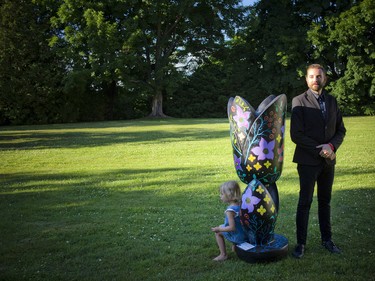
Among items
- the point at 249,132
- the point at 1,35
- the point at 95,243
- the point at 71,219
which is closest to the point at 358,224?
the point at 249,132

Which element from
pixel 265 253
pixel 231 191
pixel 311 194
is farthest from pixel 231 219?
pixel 311 194

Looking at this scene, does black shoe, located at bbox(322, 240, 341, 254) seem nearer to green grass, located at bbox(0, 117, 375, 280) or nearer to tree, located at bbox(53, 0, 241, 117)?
green grass, located at bbox(0, 117, 375, 280)

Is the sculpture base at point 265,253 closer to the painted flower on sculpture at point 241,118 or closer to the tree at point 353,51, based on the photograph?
Result: the painted flower on sculpture at point 241,118

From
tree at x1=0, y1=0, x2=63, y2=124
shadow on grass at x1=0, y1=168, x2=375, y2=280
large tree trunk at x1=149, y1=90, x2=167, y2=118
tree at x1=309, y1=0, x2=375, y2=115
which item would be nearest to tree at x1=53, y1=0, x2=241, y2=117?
large tree trunk at x1=149, y1=90, x2=167, y2=118

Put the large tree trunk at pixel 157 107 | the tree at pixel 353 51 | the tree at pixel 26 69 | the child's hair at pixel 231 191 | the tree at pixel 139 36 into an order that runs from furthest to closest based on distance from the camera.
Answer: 1. the large tree trunk at pixel 157 107
2. the tree at pixel 139 36
3. the tree at pixel 353 51
4. the tree at pixel 26 69
5. the child's hair at pixel 231 191

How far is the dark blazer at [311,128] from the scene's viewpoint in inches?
181

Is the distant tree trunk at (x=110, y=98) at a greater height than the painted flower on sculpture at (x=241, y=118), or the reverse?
the distant tree trunk at (x=110, y=98)

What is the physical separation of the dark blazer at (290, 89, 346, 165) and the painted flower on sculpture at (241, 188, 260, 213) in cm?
83

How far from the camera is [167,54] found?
125 feet

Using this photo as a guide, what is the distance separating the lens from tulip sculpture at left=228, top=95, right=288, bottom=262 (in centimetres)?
441

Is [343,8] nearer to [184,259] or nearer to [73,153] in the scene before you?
[73,153]

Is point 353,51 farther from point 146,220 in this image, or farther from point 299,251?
point 299,251

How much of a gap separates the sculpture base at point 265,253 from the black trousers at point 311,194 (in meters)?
0.33

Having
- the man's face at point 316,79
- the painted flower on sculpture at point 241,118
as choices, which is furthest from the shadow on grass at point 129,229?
the man's face at point 316,79
